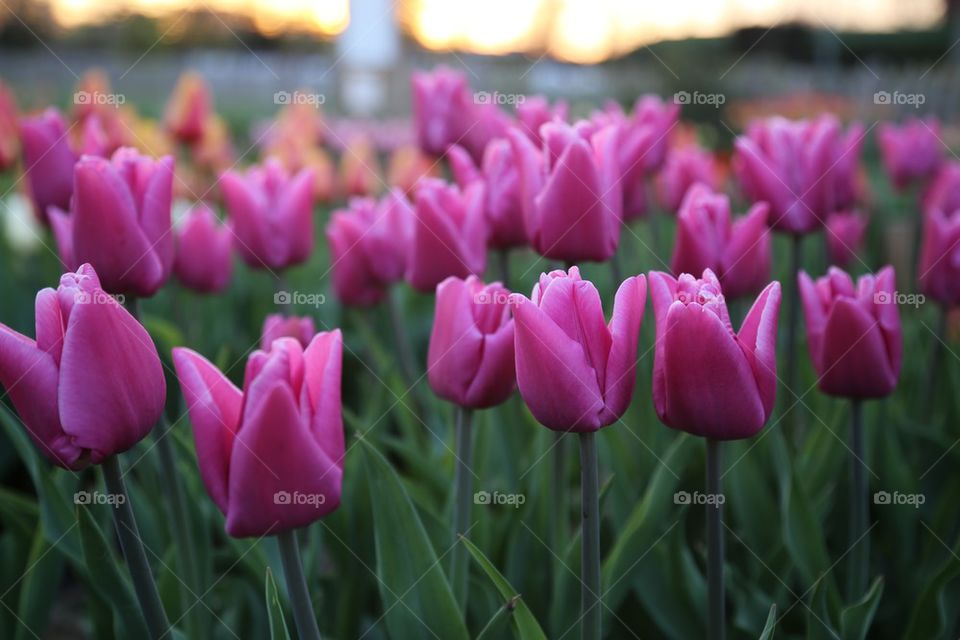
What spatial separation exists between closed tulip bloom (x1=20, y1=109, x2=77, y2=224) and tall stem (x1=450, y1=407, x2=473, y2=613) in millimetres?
1046

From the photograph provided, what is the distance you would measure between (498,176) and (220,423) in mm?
836

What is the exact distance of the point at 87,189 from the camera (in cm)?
137

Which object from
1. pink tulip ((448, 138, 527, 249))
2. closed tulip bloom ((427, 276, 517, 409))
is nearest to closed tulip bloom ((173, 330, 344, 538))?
closed tulip bloom ((427, 276, 517, 409))

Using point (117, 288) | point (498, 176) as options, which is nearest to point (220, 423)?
point (117, 288)

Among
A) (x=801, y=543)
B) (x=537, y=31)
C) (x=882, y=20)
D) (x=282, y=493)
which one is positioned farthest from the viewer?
(x=882, y=20)

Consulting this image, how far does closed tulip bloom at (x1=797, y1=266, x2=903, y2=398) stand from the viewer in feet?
4.62

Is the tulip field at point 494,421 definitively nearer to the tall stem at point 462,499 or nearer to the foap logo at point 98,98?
the tall stem at point 462,499

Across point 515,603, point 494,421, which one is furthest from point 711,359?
point 494,421

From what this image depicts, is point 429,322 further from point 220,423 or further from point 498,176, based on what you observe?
point 220,423

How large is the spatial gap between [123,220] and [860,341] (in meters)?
1.15

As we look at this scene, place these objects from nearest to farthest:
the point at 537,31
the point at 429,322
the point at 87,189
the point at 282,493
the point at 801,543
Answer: the point at 282,493, the point at 87,189, the point at 801,543, the point at 429,322, the point at 537,31

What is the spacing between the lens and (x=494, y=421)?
6.25ft

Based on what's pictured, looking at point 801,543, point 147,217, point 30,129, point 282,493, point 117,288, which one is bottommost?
point 801,543

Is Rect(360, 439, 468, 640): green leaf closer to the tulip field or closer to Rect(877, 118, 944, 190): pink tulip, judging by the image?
the tulip field
